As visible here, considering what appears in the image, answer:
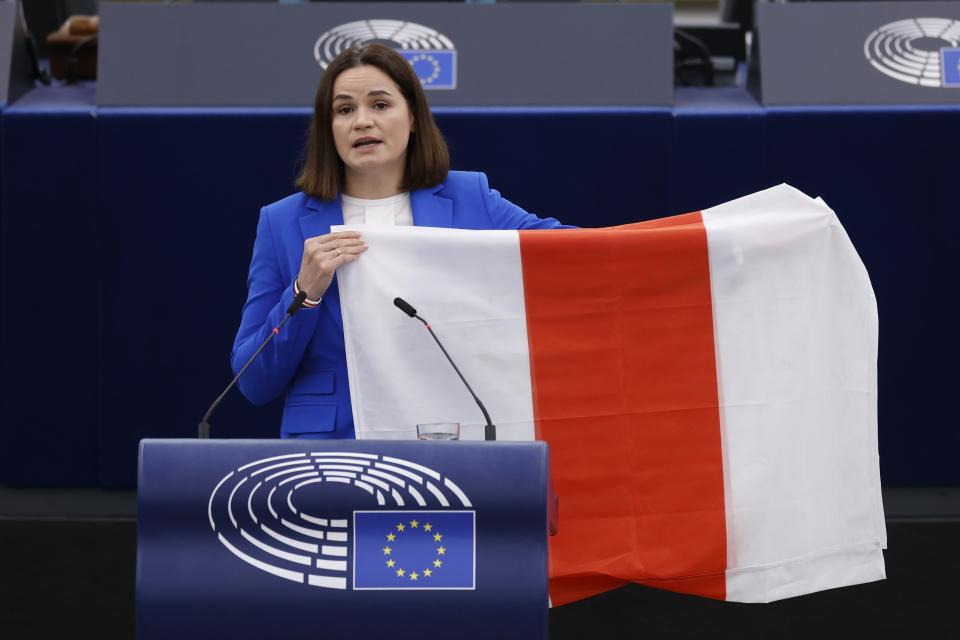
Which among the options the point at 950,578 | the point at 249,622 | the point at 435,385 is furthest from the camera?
the point at 950,578

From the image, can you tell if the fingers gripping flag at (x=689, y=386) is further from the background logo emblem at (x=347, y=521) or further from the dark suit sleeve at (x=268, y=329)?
the background logo emblem at (x=347, y=521)

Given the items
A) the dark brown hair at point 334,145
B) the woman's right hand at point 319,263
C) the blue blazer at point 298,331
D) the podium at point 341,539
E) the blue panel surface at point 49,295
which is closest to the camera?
the podium at point 341,539

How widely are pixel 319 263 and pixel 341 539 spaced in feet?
1.88

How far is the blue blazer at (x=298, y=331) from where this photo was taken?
2613 millimetres

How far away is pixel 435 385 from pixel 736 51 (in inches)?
97.2

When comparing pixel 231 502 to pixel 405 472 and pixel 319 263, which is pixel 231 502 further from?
pixel 319 263

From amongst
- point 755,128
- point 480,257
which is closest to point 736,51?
point 755,128

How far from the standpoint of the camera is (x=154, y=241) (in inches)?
158

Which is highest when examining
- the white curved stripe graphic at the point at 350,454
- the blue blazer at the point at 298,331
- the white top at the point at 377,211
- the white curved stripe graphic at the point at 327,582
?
the white top at the point at 377,211

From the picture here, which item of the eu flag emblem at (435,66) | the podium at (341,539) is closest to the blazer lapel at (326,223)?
the podium at (341,539)

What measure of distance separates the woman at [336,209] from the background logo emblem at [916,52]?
1699 mm

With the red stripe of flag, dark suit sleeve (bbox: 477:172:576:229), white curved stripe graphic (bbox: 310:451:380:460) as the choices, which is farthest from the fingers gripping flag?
white curved stripe graphic (bbox: 310:451:380:460)

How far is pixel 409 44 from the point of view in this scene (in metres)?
4.08

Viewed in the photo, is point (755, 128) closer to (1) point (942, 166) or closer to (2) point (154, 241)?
(1) point (942, 166)
